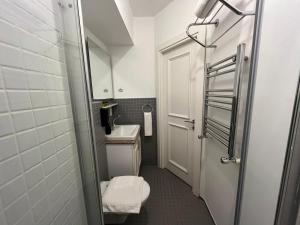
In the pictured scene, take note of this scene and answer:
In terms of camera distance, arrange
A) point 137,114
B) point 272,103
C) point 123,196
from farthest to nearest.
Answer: point 137,114 → point 123,196 → point 272,103

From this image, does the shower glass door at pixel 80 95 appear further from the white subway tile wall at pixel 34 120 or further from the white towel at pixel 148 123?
the white towel at pixel 148 123

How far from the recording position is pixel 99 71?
5.99 feet

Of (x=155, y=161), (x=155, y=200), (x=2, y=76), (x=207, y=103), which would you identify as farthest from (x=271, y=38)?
(x=155, y=161)

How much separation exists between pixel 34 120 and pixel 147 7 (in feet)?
6.93

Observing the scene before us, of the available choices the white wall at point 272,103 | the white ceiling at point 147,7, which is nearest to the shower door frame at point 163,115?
the white ceiling at point 147,7

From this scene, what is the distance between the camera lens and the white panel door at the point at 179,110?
191 centimetres

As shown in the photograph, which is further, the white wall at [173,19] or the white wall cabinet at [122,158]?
the white wall cabinet at [122,158]

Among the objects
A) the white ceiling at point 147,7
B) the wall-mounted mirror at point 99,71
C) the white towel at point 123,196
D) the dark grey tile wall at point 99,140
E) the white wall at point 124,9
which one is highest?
the white ceiling at point 147,7

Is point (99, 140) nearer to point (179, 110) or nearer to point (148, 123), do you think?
point (148, 123)

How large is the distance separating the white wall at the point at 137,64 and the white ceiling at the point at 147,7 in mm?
92

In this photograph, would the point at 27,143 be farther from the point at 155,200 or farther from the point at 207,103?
the point at 155,200

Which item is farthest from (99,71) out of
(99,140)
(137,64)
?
(99,140)

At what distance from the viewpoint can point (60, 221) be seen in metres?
0.65

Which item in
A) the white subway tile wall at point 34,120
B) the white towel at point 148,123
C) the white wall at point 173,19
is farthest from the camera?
the white towel at point 148,123
